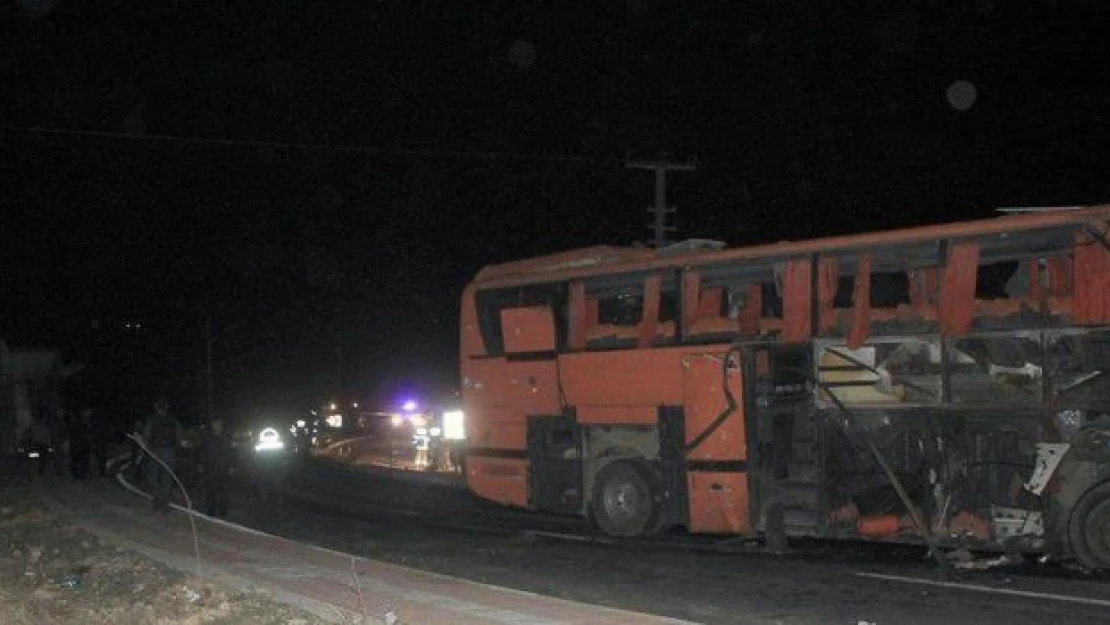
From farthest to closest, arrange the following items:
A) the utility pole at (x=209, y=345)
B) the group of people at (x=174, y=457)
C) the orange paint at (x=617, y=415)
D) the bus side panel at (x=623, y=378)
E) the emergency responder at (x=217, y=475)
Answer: the utility pole at (x=209, y=345), the emergency responder at (x=217, y=475), the group of people at (x=174, y=457), the orange paint at (x=617, y=415), the bus side panel at (x=623, y=378)

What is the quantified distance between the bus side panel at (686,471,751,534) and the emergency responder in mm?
7642

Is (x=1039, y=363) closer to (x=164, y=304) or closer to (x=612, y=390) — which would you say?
(x=612, y=390)

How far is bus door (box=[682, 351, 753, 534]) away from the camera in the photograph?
49.7 ft

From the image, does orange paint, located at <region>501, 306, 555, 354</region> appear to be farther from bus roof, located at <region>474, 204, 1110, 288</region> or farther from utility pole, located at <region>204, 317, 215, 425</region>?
utility pole, located at <region>204, 317, 215, 425</region>

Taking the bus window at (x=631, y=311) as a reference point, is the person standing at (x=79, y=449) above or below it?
below

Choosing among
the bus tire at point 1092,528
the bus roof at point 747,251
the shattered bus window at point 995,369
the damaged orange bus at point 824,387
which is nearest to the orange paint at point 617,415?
the damaged orange bus at point 824,387

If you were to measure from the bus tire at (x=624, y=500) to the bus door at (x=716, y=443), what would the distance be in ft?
2.17

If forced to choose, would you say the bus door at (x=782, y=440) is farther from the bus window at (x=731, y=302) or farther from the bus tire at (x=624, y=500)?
the bus tire at (x=624, y=500)

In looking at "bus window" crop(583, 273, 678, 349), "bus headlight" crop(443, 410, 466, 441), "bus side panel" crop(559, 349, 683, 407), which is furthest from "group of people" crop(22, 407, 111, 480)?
"bus window" crop(583, 273, 678, 349)

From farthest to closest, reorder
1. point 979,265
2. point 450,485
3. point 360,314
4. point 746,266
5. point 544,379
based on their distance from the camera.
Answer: point 360,314
point 450,485
point 544,379
point 746,266
point 979,265

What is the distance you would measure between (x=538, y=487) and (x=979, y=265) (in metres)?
6.97

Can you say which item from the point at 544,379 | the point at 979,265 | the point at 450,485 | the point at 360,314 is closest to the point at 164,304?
the point at 360,314

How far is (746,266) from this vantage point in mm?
15578

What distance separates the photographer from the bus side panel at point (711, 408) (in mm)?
15188
